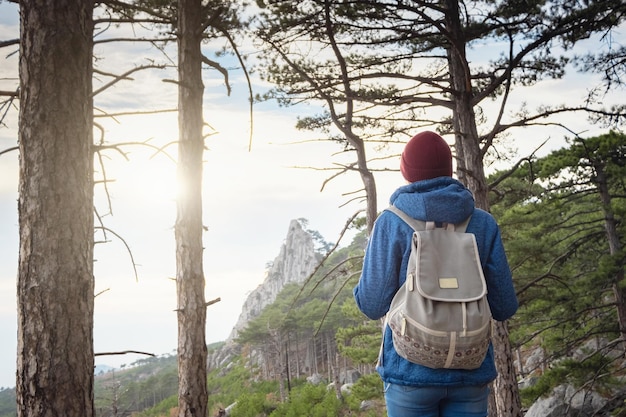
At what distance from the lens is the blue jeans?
1.89 metres

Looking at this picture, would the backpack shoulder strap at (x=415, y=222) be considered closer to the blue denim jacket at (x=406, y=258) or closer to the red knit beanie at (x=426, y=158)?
the blue denim jacket at (x=406, y=258)

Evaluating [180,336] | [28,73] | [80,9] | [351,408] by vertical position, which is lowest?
[351,408]

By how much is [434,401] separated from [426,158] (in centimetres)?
94

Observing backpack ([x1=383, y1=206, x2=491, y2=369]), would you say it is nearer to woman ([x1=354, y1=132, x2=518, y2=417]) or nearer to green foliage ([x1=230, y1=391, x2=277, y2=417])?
woman ([x1=354, y1=132, x2=518, y2=417])

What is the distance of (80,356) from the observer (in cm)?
235

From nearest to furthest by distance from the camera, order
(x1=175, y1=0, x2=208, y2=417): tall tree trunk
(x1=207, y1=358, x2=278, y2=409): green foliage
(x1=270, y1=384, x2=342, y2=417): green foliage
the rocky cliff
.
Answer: (x1=175, y1=0, x2=208, y2=417): tall tree trunk
(x1=270, y1=384, x2=342, y2=417): green foliage
(x1=207, y1=358, x2=278, y2=409): green foliage
the rocky cliff

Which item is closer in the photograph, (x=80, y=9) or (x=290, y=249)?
(x=80, y=9)

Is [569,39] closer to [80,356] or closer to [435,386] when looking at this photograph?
[435,386]

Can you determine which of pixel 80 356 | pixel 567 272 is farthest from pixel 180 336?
pixel 567 272

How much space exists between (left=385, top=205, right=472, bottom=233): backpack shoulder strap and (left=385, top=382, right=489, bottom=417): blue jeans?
0.60 m

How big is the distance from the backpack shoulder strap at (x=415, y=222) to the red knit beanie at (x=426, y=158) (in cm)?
17

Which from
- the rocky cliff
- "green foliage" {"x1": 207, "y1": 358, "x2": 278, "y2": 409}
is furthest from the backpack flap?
the rocky cliff

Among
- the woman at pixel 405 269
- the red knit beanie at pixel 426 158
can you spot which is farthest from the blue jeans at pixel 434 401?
the red knit beanie at pixel 426 158

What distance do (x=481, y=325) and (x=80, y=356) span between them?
1783mm
